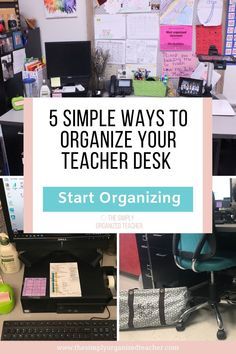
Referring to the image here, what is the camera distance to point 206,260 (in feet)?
2.90

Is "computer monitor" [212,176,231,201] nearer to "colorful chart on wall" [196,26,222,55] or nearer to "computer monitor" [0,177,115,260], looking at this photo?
"computer monitor" [0,177,115,260]

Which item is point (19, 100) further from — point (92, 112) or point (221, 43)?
point (92, 112)

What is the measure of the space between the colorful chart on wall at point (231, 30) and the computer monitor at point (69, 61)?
110 centimetres

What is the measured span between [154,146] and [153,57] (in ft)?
8.43

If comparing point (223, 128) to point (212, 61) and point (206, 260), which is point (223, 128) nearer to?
point (212, 61)

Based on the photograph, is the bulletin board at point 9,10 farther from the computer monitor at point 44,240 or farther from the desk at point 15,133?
the computer monitor at point 44,240

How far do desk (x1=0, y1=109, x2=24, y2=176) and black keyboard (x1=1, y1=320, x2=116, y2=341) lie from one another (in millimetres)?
1405

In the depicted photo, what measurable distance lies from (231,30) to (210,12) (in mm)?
219

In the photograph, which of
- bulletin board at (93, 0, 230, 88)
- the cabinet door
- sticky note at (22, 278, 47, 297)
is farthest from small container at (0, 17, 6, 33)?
sticky note at (22, 278, 47, 297)

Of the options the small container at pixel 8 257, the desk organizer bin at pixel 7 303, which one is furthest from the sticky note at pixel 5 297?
the small container at pixel 8 257

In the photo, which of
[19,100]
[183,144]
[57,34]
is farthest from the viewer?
[57,34]

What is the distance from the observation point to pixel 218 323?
76 centimetres

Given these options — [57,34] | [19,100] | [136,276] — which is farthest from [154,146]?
[57,34]

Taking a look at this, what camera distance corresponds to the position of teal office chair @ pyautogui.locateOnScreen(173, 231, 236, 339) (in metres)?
0.73
